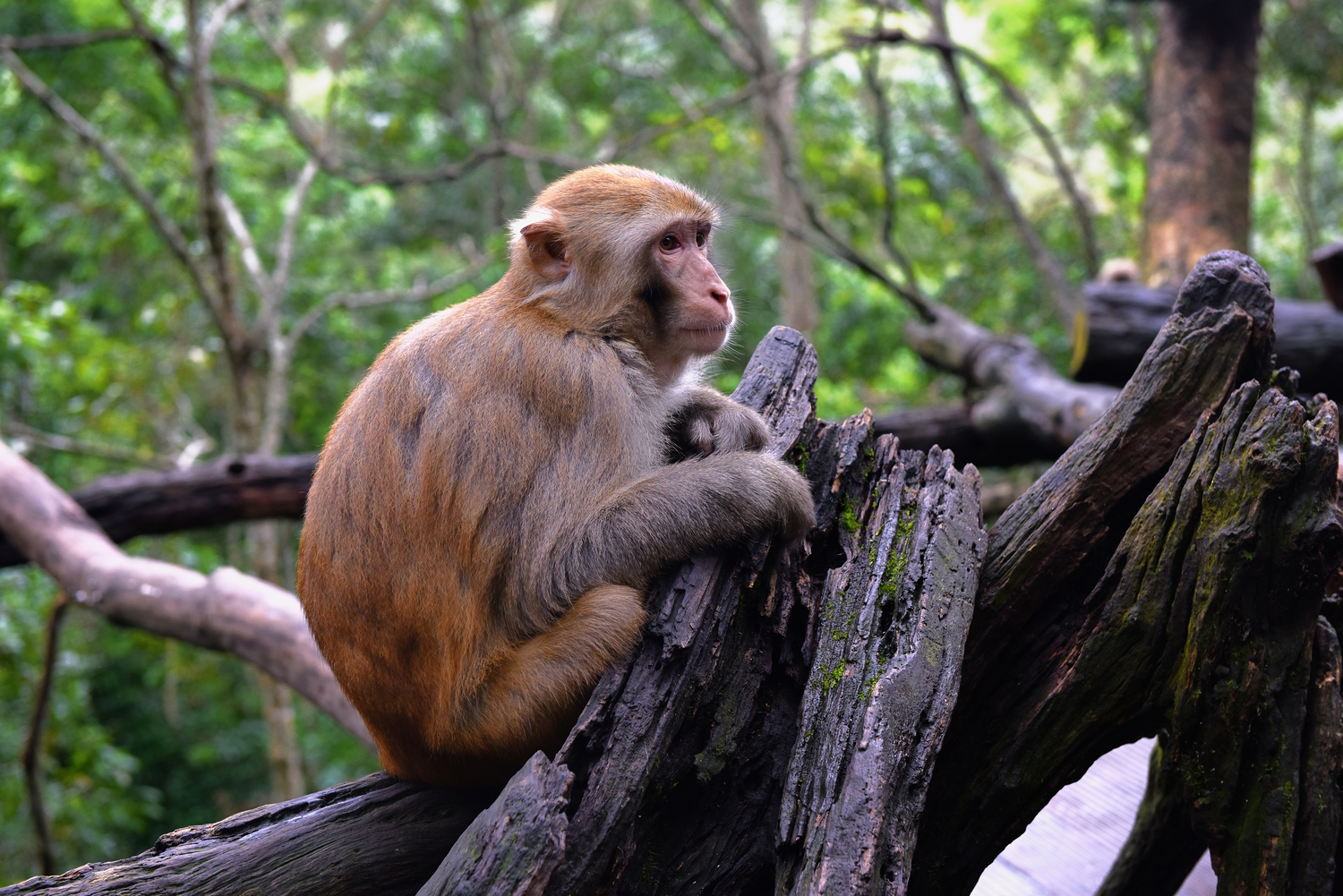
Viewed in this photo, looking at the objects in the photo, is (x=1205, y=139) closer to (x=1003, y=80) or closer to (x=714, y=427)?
(x=1003, y=80)

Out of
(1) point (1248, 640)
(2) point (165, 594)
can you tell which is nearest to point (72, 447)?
(2) point (165, 594)

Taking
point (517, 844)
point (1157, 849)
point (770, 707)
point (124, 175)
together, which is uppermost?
point (124, 175)

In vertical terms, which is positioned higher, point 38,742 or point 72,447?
point 72,447

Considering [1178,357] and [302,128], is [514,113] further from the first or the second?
[1178,357]

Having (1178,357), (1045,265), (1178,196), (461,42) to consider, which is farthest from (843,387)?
(1178,357)

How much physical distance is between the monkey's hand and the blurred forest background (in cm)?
363

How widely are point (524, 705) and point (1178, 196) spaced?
823 centimetres

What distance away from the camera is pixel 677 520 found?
2.94m

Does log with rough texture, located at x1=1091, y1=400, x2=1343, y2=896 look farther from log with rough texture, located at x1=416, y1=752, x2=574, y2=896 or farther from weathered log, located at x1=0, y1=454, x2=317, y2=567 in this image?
weathered log, located at x1=0, y1=454, x2=317, y2=567

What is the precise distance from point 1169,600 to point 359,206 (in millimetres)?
13499

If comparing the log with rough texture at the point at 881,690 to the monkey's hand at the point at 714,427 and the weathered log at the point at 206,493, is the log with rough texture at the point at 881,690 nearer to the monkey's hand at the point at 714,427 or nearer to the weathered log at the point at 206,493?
the monkey's hand at the point at 714,427

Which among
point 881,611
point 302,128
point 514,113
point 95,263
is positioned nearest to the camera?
point 881,611

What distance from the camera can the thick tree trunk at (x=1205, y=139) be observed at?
8.70 m

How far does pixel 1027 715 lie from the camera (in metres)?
2.64
